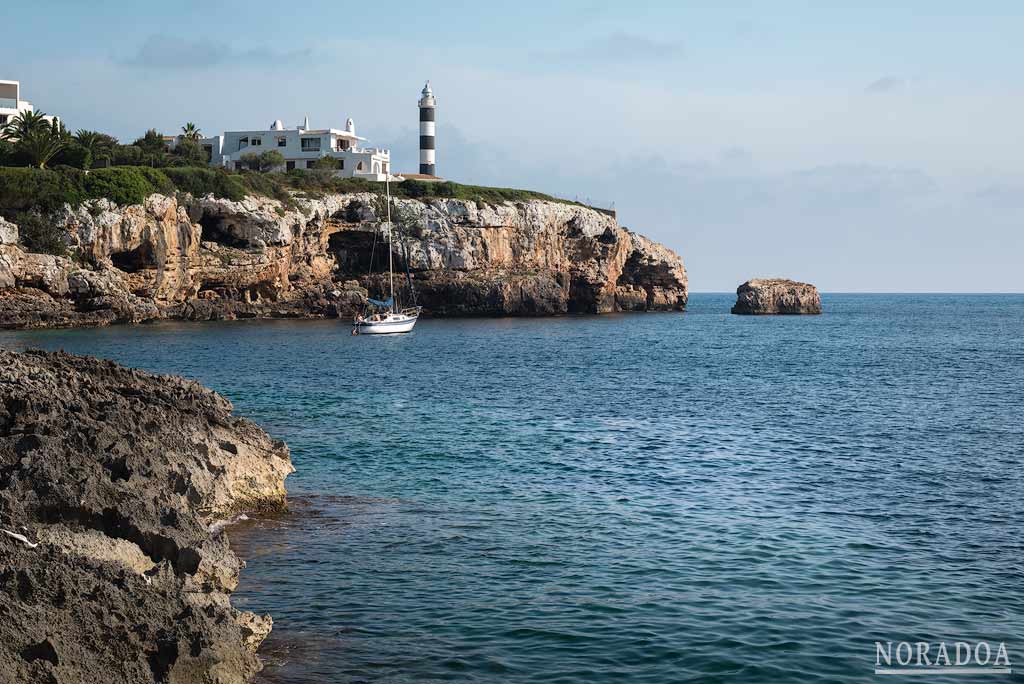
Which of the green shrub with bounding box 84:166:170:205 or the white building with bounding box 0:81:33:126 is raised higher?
the white building with bounding box 0:81:33:126

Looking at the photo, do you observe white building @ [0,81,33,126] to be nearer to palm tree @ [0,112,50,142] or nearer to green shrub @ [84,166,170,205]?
palm tree @ [0,112,50,142]

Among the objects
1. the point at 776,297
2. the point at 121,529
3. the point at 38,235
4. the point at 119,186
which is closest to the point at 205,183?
the point at 119,186

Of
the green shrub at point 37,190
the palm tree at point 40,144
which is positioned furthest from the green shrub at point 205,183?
the green shrub at point 37,190

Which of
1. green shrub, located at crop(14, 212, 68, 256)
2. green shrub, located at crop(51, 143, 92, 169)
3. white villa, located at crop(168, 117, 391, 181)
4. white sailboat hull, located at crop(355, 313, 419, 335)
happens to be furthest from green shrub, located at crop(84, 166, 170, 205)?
white villa, located at crop(168, 117, 391, 181)

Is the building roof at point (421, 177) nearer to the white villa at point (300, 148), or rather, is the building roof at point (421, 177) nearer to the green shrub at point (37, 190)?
the white villa at point (300, 148)

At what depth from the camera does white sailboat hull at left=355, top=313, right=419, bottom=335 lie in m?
72.2

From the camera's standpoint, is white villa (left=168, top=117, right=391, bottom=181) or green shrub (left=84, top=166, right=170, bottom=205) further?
white villa (left=168, top=117, right=391, bottom=181)

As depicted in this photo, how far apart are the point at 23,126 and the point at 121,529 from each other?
81.0 meters

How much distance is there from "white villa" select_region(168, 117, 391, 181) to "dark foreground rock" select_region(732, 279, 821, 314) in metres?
50.9

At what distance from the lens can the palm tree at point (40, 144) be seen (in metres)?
76.0

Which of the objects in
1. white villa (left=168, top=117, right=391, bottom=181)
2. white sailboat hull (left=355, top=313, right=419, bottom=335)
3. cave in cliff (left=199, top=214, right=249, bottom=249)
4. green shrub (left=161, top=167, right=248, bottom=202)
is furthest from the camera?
white villa (left=168, top=117, right=391, bottom=181)

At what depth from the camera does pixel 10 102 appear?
94438 millimetres

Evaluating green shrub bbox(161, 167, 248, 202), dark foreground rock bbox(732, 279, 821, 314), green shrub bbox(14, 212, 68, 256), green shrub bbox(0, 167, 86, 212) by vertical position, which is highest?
green shrub bbox(161, 167, 248, 202)

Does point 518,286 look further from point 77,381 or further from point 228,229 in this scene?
point 77,381
